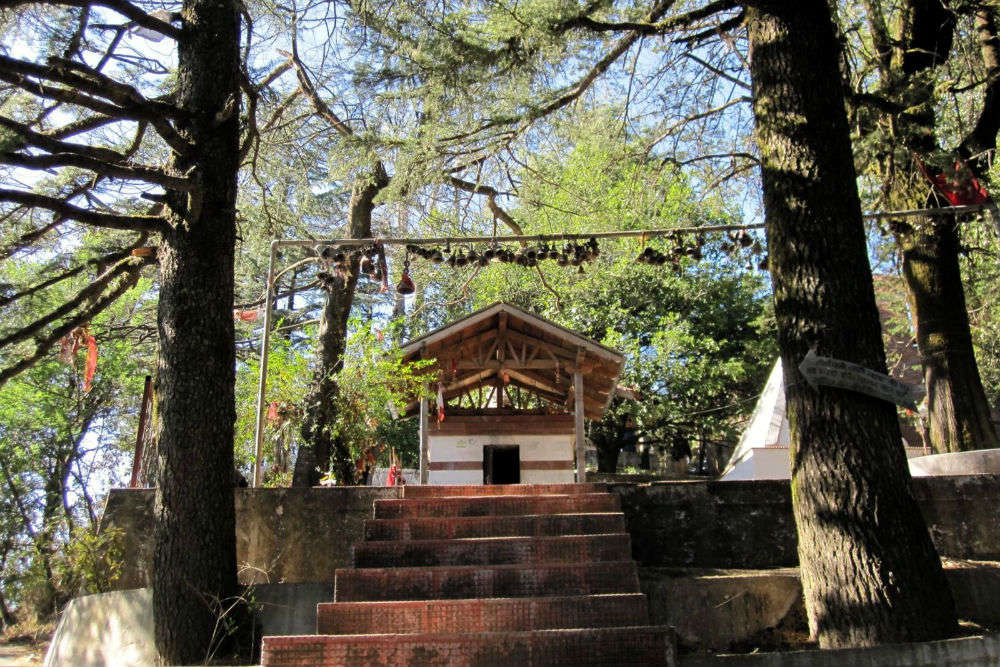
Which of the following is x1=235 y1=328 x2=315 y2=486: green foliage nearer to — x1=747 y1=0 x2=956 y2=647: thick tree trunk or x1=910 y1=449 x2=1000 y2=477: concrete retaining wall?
x1=747 y1=0 x2=956 y2=647: thick tree trunk

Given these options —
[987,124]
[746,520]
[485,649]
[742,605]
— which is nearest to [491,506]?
[485,649]

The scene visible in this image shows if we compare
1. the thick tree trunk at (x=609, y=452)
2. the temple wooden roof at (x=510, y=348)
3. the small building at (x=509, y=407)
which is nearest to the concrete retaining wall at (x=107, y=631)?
the temple wooden roof at (x=510, y=348)

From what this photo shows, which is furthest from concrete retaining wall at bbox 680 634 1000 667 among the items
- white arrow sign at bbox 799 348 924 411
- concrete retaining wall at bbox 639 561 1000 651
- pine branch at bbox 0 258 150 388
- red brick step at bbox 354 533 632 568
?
pine branch at bbox 0 258 150 388

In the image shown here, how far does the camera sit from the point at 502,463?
13500 millimetres

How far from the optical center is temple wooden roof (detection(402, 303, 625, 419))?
10633mm

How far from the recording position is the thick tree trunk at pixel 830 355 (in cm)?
457

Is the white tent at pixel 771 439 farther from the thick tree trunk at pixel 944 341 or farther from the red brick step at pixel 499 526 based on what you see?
the red brick step at pixel 499 526

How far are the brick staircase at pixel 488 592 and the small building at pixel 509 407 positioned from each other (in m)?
4.73

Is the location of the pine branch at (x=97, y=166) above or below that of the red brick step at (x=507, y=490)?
above

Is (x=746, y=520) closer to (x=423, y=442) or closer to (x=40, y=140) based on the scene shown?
(x=423, y=442)

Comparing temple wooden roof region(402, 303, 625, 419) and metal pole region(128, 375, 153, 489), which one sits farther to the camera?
temple wooden roof region(402, 303, 625, 419)

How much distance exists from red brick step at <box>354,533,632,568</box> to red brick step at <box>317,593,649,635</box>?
0.72m

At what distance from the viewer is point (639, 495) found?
6.73 m

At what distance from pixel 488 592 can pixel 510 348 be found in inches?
244
